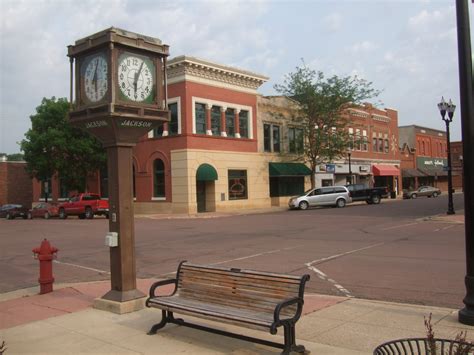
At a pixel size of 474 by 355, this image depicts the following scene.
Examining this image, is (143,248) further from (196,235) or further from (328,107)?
(328,107)

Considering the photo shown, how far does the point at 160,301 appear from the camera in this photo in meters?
6.02

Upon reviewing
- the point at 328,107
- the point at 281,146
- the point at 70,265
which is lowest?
the point at 70,265

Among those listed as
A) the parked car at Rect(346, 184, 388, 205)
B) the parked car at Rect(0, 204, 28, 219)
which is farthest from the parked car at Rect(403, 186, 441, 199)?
the parked car at Rect(0, 204, 28, 219)

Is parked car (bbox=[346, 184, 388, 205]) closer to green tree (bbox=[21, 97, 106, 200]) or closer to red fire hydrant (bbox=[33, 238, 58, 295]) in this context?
Answer: green tree (bbox=[21, 97, 106, 200])

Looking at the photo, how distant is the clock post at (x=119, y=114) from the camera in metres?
7.21

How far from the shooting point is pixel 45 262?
8945 millimetres

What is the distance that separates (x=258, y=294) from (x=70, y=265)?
9041 mm

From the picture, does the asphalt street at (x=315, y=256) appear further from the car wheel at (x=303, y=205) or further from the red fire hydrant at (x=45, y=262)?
the car wheel at (x=303, y=205)

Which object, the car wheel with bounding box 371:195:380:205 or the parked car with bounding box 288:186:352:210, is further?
the car wheel with bounding box 371:195:380:205

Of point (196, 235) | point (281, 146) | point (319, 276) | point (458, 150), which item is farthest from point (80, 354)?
point (458, 150)

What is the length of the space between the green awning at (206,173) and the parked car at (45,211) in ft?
38.0

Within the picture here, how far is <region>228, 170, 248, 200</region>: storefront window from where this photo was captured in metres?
39.5

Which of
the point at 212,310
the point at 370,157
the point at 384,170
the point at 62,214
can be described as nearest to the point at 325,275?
the point at 212,310

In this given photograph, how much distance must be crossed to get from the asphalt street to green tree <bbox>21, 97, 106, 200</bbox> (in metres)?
19.6
